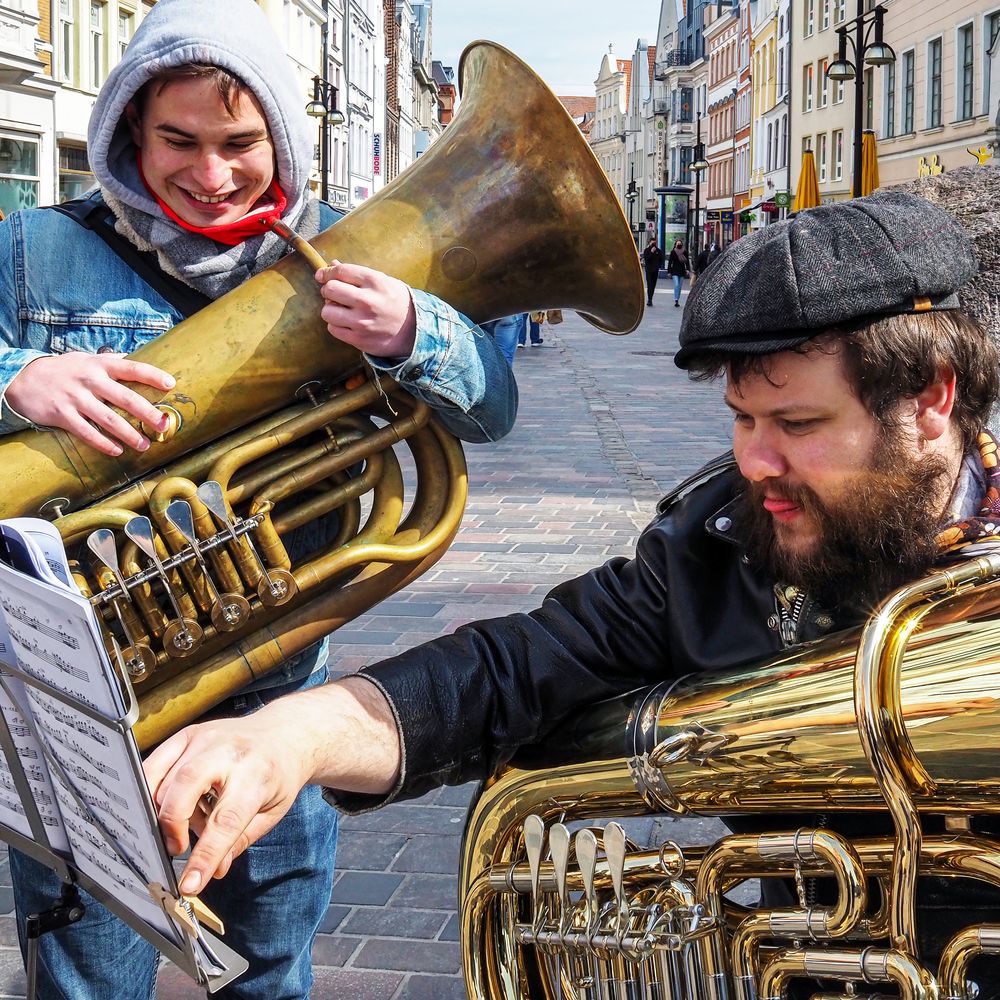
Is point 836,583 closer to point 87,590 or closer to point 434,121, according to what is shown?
point 87,590

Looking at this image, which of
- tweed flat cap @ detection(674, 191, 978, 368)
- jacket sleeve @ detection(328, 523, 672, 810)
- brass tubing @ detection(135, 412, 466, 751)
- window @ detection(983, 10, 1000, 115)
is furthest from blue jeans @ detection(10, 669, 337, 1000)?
window @ detection(983, 10, 1000, 115)

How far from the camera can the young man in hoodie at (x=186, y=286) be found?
1.73 metres

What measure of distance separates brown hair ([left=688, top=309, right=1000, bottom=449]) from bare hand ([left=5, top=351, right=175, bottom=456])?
2.46 ft

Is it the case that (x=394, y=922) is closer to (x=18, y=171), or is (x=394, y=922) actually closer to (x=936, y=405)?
(x=936, y=405)

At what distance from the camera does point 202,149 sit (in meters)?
1.79

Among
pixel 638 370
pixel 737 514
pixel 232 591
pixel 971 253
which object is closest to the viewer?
pixel 971 253

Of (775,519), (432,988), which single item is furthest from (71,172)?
(775,519)

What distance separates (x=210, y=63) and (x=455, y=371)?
53 centimetres

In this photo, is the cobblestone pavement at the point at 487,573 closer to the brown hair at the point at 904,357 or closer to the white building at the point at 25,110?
the brown hair at the point at 904,357

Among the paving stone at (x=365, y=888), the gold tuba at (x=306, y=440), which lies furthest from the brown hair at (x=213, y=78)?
the paving stone at (x=365, y=888)

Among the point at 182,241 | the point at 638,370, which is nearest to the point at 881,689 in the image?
the point at 182,241

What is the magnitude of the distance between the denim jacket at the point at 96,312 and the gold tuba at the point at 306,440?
0.09 meters

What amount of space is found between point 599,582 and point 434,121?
9112cm

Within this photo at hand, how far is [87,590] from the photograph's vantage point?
5.43 ft
